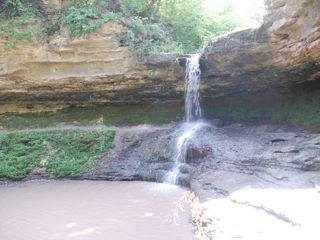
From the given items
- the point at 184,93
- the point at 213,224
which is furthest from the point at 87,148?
the point at 213,224

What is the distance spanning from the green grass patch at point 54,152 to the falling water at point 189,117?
110 inches

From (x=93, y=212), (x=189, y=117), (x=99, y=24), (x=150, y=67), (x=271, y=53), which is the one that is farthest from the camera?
(x=189, y=117)

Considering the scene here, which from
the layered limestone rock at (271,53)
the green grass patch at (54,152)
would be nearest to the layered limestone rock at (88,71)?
the layered limestone rock at (271,53)

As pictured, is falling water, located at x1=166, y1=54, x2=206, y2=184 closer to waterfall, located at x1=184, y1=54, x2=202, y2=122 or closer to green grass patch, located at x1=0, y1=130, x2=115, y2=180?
waterfall, located at x1=184, y1=54, x2=202, y2=122

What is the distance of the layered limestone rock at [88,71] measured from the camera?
338 inches

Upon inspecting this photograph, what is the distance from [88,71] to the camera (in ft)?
30.0

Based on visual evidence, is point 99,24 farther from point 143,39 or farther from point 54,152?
point 54,152

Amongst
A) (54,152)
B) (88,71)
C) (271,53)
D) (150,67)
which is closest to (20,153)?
(54,152)

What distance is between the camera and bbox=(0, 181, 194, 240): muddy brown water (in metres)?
3.64

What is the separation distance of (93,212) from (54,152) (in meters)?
4.88

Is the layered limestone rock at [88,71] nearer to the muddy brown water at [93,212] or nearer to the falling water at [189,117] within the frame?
the falling water at [189,117]

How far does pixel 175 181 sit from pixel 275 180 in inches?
99.8

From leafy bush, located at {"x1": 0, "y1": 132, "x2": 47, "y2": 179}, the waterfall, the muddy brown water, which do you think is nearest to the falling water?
the waterfall

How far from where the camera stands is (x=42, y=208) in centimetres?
493
